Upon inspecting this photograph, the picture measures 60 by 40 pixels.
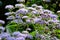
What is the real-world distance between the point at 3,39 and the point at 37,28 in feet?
1.92

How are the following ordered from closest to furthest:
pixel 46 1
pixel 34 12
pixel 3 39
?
pixel 3 39
pixel 34 12
pixel 46 1

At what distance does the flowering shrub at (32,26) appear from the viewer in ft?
9.89

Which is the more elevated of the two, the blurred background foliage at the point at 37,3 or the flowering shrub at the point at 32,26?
the flowering shrub at the point at 32,26

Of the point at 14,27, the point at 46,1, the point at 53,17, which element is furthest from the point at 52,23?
the point at 46,1

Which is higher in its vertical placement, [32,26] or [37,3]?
[32,26]

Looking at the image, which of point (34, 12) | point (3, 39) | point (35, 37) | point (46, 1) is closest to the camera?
point (3, 39)

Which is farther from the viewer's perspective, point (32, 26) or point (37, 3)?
point (37, 3)

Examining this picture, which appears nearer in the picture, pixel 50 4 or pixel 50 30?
pixel 50 30

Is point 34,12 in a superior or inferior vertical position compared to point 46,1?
superior

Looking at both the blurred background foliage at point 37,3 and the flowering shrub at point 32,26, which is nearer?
the flowering shrub at point 32,26

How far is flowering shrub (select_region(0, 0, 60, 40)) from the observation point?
3015mm

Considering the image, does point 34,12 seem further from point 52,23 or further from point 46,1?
point 46,1

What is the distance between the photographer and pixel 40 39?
3.15 m

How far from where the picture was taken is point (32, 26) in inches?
140
